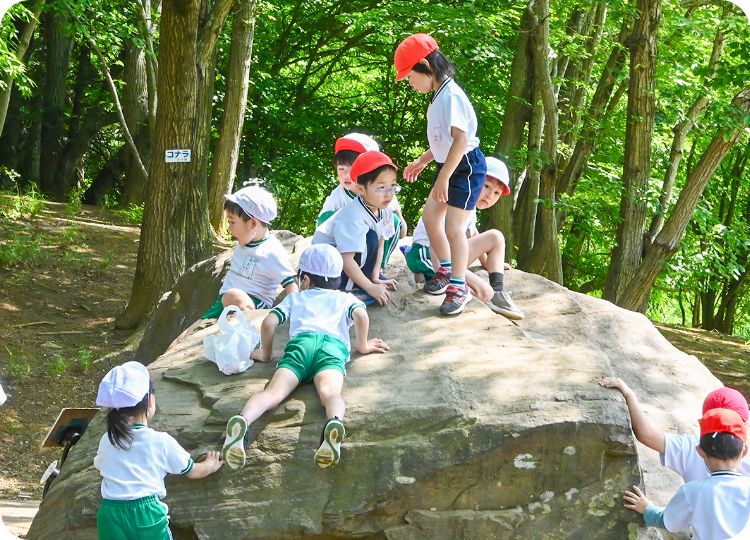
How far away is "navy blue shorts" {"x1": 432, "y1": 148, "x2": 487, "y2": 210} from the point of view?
5.71 m

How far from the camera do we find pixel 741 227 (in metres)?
14.4

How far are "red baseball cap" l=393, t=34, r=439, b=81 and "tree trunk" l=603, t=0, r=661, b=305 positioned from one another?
5.82 m

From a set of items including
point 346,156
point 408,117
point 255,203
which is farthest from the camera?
point 408,117

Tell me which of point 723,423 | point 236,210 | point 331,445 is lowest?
point 331,445

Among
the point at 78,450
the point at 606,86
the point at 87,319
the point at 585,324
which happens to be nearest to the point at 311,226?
the point at 606,86

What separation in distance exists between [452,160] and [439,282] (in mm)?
941

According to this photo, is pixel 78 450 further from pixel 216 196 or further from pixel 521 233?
pixel 521 233

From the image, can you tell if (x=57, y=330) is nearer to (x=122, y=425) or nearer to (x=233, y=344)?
(x=233, y=344)

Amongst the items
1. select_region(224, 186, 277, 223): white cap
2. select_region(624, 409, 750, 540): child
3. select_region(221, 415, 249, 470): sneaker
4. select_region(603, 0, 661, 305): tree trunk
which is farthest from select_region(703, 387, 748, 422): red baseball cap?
select_region(603, 0, 661, 305): tree trunk

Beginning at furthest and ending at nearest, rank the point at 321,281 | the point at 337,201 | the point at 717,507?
the point at 337,201 < the point at 321,281 < the point at 717,507

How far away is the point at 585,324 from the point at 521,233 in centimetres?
744

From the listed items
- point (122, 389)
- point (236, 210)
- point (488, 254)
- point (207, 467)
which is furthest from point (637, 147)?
point (122, 389)

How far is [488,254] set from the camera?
654 cm

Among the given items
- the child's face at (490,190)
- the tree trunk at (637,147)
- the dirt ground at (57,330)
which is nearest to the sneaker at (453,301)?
the child's face at (490,190)
